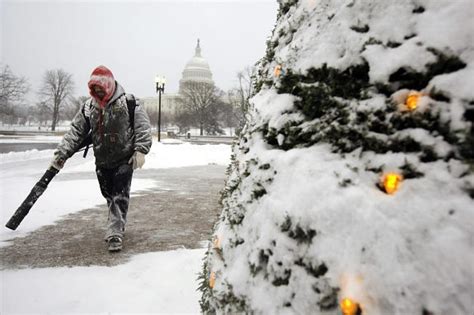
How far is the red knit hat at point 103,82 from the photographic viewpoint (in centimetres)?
401

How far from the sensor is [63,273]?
3.36m

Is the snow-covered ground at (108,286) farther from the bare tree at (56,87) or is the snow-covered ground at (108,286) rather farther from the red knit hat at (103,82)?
the bare tree at (56,87)

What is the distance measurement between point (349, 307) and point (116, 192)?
3.45m

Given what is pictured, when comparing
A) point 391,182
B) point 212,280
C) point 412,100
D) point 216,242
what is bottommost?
point 212,280

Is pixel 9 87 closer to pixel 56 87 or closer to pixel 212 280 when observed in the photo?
pixel 56 87

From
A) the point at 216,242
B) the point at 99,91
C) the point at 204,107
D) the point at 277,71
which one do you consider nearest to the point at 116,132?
the point at 99,91

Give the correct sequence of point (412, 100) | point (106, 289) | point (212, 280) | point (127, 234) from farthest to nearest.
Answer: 1. point (127, 234)
2. point (106, 289)
3. point (212, 280)
4. point (412, 100)

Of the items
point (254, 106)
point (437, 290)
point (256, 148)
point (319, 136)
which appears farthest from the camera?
point (254, 106)

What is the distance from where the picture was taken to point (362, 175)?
1507mm

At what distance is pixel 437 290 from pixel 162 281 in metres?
2.60

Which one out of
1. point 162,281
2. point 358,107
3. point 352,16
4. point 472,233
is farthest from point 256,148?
point 162,281

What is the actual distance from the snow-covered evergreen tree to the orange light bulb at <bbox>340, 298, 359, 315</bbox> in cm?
3

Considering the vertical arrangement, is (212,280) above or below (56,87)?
below

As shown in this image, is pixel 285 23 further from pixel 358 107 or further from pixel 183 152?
pixel 183 152
